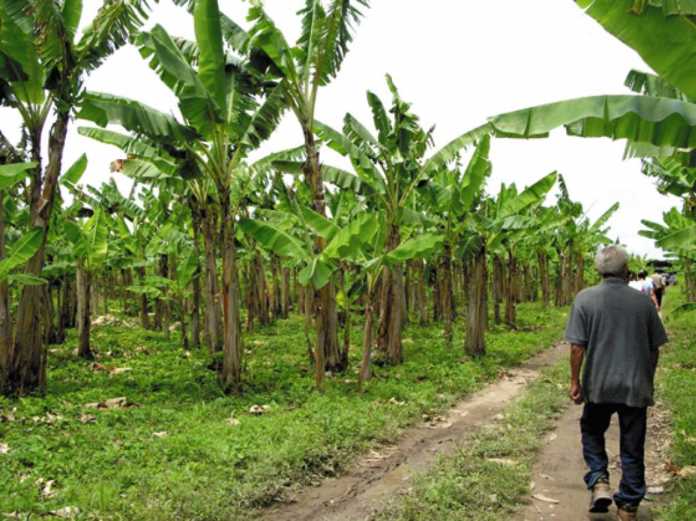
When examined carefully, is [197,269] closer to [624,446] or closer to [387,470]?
[387,470]

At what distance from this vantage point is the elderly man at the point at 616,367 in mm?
4340

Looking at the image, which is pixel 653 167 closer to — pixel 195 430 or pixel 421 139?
pixel 421 139

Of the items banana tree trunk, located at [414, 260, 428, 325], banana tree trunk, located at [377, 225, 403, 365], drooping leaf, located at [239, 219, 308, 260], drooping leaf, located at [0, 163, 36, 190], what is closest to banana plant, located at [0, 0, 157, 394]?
drooping leaf, located at [0, 163, 36, 190]

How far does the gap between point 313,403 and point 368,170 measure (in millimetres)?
5127

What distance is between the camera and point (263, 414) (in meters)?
8.44

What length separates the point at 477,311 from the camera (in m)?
14.3

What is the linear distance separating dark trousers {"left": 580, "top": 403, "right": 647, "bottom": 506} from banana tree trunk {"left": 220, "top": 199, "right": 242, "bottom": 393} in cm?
639

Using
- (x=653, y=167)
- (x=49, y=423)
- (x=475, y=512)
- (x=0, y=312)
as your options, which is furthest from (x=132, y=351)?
(x=653, y=167)

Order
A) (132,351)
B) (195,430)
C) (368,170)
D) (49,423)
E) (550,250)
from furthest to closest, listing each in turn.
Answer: (550,250), (132,351), (368,170), (49,423), (195,430)

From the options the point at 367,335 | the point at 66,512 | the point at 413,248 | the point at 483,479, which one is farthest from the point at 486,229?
the point at 66,512

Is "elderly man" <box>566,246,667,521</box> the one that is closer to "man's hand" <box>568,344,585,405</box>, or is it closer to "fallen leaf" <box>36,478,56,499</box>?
"man's hand" <box>568,344,585,405</box>

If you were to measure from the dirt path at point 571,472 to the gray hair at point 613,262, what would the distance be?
189cm

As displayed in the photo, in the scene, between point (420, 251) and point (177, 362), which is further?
point (177, 362)

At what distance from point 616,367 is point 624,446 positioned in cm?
59
